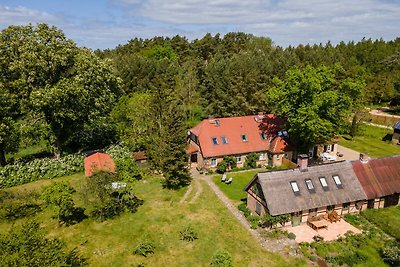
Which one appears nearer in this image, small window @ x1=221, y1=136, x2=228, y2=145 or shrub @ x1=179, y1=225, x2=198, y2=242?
shrub @ x1=179, y1=225, x2=198, y2=242

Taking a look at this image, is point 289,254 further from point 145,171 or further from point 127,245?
point 145,171

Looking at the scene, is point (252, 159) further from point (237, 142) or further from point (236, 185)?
point (236, 185)

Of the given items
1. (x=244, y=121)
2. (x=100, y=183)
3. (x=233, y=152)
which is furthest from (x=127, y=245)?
(x=244, y=121)

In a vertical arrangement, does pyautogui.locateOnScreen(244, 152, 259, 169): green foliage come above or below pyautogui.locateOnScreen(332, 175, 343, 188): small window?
below

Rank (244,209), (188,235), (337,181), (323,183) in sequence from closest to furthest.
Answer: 1. (188,235)
2. (323,183)
3. (337,181)
4. (244,209)

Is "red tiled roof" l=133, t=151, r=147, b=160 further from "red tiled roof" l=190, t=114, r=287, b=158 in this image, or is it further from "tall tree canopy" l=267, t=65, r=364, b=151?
"tall tree canopy" l=267, t=65, r=364, b=151

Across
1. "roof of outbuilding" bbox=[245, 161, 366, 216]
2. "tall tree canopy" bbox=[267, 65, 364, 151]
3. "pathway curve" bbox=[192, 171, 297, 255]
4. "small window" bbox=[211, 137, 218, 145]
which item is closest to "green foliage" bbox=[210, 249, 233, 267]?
"pathway curve" bbox=[192, 171, 297, 255]

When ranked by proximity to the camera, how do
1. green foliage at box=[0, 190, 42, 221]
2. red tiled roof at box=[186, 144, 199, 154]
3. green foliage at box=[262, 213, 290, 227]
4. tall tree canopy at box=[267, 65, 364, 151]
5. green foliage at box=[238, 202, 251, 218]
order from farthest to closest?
red tiled roof at box=[186, 144, 199, 154] → tall tree canopy at box=[267, 65, 364, 151] → green foliage at box=[238, 202, 251, 218] → green foliage at box=[0, 190, 42, 221] → green foliage at box=[262, 213, 290, 227]

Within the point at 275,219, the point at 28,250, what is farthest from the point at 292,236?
the point at 28,250
